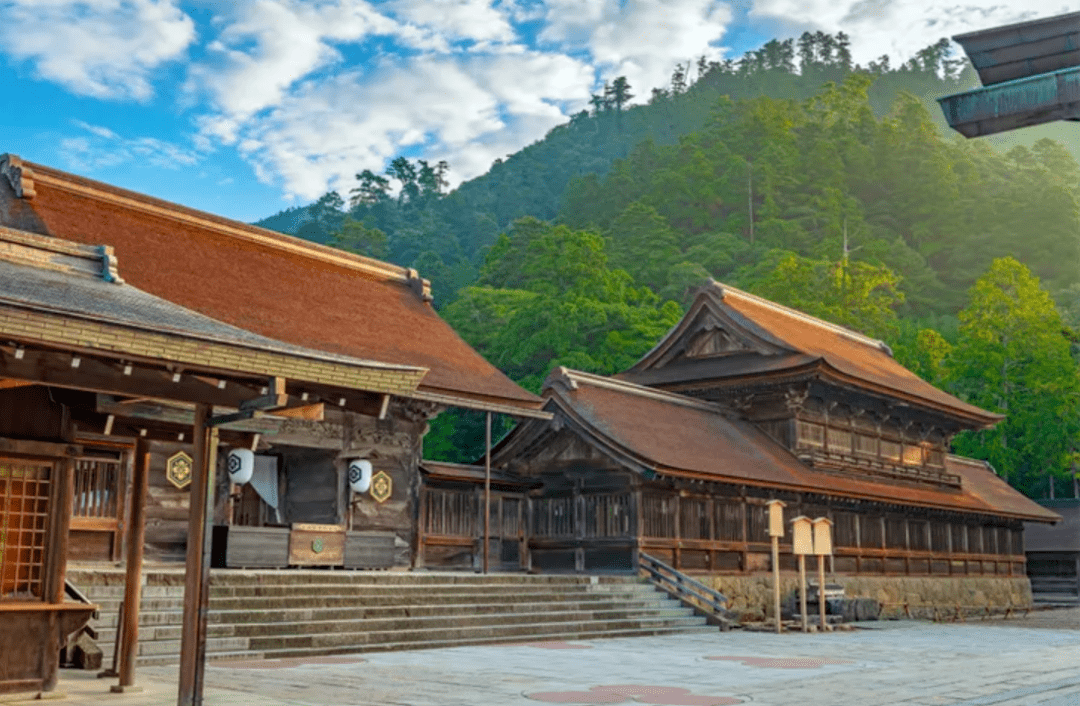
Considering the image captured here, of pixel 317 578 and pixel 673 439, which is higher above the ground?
pixel 673 439

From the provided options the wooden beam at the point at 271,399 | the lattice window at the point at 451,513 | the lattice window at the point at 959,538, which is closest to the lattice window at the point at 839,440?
the lattice window at the point at 959,538

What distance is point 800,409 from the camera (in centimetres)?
2795

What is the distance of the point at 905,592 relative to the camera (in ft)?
97.6

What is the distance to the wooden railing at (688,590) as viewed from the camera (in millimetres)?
20594

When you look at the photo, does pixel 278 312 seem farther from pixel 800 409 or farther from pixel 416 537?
pixel 800 409

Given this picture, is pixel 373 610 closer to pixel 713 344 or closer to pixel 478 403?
pixel 478 403

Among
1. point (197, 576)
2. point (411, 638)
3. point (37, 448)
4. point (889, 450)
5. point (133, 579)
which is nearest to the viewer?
point (197, 576)

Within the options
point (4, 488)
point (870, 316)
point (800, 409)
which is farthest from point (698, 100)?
point (4, 488)

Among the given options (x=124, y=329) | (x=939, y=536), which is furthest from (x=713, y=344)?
(x=124, y=329)

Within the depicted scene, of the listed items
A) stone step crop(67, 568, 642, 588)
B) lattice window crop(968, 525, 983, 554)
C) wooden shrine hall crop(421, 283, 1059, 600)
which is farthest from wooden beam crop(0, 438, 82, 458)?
lattice window crop(968, 525, 983, 554)

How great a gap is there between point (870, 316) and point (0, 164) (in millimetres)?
40875

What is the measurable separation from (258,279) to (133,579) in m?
13.0

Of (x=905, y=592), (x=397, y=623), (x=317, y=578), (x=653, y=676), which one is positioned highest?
(x=317, y=578)

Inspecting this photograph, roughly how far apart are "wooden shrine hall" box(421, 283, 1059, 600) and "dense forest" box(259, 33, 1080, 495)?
1013 centimetres
